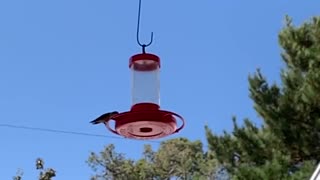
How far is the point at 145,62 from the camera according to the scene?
85.0 inches

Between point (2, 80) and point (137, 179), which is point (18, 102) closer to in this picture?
point (2, 80)

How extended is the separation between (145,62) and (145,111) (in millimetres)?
204

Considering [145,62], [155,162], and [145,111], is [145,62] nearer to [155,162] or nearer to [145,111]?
[145,111]

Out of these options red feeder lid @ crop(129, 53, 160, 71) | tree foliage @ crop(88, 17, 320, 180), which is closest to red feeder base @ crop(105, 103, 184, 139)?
red feeder lid @ crop(129, 53, 160, 71)

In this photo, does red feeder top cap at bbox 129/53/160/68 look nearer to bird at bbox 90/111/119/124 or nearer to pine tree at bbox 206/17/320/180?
bird at bbox 90/111/119/124

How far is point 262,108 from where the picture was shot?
7.27 metres

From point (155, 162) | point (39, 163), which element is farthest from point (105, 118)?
point (155, 162)

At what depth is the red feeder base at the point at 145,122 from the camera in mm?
2002

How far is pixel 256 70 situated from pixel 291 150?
1352 millimetres

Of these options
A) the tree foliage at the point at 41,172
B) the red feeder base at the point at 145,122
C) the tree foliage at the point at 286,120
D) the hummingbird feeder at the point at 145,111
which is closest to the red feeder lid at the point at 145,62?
the hummingbird feeder at the point at 145,111

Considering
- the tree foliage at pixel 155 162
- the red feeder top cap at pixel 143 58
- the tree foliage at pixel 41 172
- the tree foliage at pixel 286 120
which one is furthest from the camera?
the tree foliage at pixel 155 162

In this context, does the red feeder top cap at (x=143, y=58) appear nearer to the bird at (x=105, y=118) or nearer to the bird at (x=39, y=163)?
the bird at (x=105, y=118)

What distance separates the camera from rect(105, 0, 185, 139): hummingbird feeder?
201cm

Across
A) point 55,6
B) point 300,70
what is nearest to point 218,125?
point 300,70
